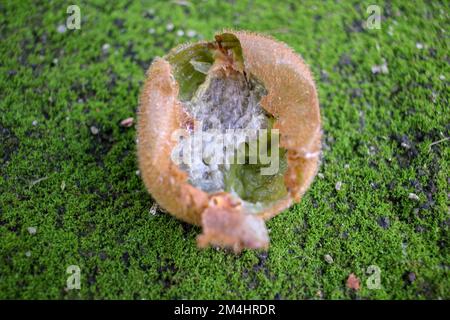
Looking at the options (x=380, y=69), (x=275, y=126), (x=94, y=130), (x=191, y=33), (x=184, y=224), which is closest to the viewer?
(x=275, y=126)

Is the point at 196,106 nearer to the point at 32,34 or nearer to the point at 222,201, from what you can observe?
the point at 222,201

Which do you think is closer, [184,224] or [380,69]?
[184,224]

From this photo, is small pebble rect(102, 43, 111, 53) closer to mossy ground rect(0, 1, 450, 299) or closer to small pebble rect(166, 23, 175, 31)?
mossy ground rect(0, 1, 450, 299)

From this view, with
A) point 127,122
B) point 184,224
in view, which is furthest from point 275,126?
point 127,122

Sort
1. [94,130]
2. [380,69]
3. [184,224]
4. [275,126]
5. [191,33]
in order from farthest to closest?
[191,33] < [380,69] < [94,130] < [184,224] < [275,126]

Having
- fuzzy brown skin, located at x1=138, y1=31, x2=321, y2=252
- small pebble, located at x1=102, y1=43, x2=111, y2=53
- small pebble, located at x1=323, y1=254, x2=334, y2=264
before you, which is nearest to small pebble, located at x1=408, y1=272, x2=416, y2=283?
small pebble, located at x1=323, y1=254, x2=334, y2=264

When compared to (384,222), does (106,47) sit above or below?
above

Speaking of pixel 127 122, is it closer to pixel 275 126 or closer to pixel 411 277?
pixel 275 126
